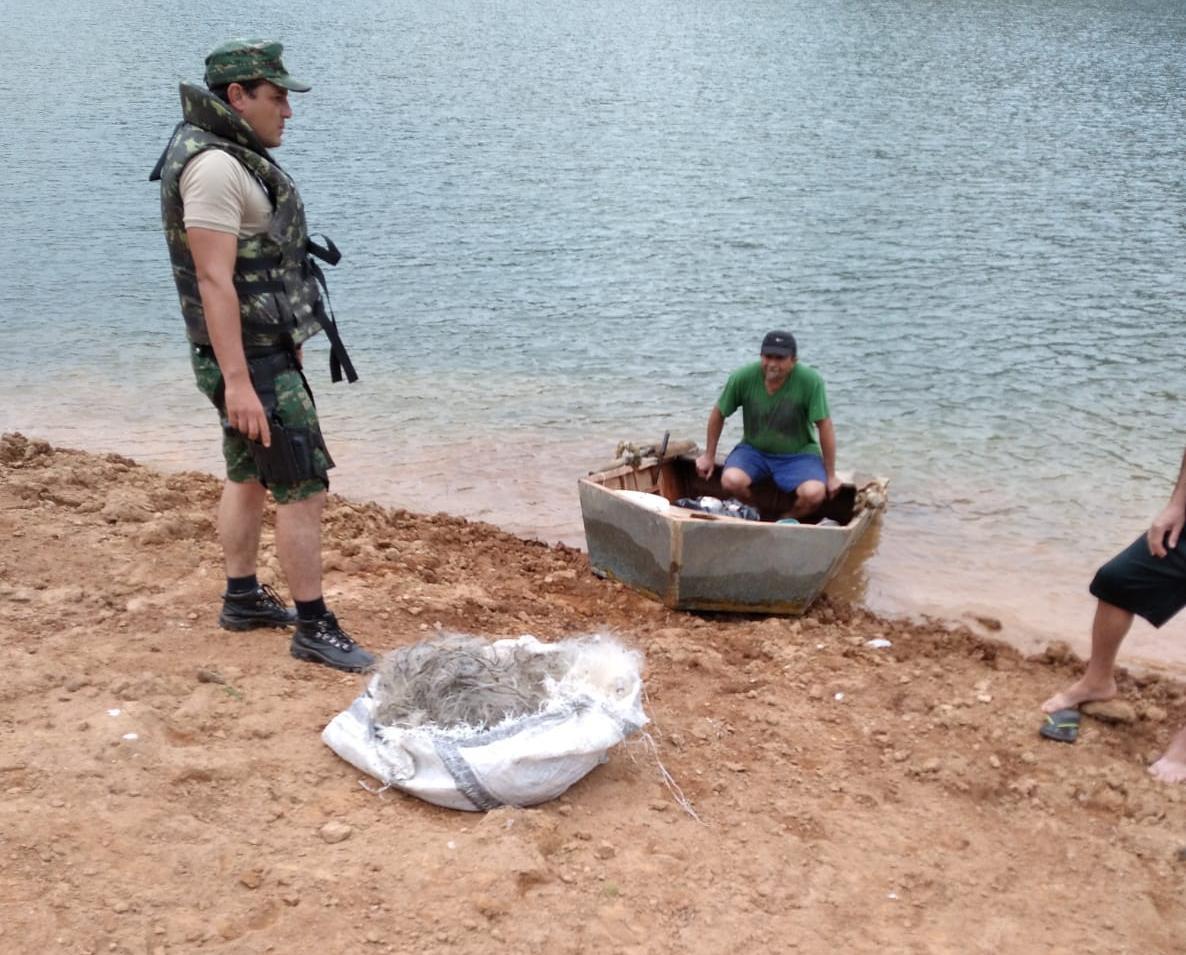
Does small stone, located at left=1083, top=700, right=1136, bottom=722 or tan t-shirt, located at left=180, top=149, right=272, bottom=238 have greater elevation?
tan t-shirt, located at left=180, top=149, right=272, bottom=238

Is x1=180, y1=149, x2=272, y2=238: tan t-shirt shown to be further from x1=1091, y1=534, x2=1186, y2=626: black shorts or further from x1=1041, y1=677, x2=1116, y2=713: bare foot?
x1=1041, y1=677, x2=1116, y2=713: bare foot

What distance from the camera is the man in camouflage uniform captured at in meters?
4.30

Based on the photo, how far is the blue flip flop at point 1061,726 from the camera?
526cm

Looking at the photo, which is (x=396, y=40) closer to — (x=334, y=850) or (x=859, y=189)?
(x=859, y=189)

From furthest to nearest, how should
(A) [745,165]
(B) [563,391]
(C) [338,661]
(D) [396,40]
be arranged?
(D) [396,40]
(A) [745,165]
(B) [563,391]
(C) [338,661]

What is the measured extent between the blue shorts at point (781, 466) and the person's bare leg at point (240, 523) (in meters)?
3.72

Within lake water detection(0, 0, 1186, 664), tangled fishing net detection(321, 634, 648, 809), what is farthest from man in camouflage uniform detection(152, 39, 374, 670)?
lake water detection(0, 0, 1186, 664)

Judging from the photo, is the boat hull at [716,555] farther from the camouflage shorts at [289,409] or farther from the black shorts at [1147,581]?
the camouflage shorts at [289,409]

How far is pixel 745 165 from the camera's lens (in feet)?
65.4

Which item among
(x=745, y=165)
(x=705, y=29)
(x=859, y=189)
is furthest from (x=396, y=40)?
(x=859, y=189)

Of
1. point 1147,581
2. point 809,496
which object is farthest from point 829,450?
point 1147,581

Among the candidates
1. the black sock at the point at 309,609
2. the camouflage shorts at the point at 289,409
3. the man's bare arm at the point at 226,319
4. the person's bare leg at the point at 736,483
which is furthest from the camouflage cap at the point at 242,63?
the person's bare leg at the point at 736,483

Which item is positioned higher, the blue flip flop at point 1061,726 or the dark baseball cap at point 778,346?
the dark baseball cap at point 778,346

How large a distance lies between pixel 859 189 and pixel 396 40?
58.7 ft
